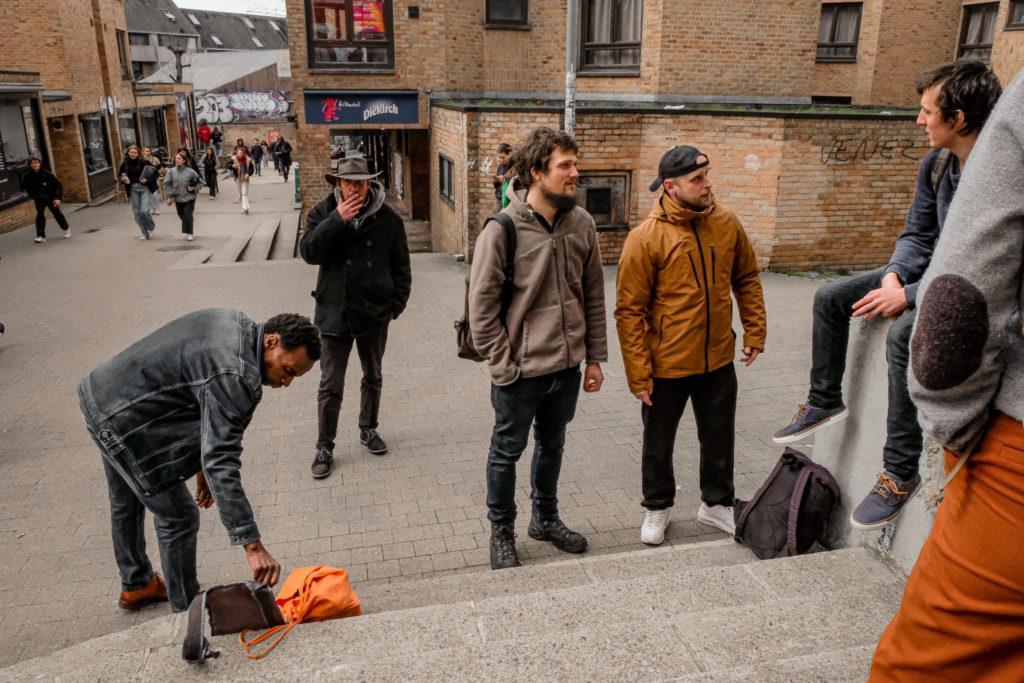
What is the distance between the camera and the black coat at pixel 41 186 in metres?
15.8

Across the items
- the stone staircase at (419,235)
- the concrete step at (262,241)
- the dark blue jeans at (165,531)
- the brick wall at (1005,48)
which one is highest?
the brick wall at (1005,48)

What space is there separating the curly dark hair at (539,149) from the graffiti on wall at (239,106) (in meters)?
48.5

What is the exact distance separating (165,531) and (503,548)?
1668 mm

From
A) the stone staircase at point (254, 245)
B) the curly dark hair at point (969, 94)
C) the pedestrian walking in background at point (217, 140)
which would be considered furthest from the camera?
the pedestrian walking in background at point (217, 140)

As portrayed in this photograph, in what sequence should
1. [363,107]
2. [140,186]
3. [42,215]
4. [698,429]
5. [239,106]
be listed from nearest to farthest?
1. [698,429]
2. [42,215]
3. [140,186]
4. [363,107]
5. [239,106]

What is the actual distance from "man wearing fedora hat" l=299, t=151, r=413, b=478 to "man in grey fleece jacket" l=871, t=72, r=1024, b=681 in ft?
13.5

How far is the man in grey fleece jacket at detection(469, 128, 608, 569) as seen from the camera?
146 inches

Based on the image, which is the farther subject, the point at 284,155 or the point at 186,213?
the point at 284,155

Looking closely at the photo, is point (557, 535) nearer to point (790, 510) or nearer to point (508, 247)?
point (790, 510)

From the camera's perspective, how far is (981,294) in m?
1.48

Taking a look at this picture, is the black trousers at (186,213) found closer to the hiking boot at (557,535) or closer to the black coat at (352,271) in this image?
the black coat at (352,271)

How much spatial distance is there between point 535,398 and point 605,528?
1239mm

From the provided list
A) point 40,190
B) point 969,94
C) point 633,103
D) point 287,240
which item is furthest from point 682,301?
point 40,190

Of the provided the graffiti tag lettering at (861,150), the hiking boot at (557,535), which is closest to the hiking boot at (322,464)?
the hiking boot at (557,535)
